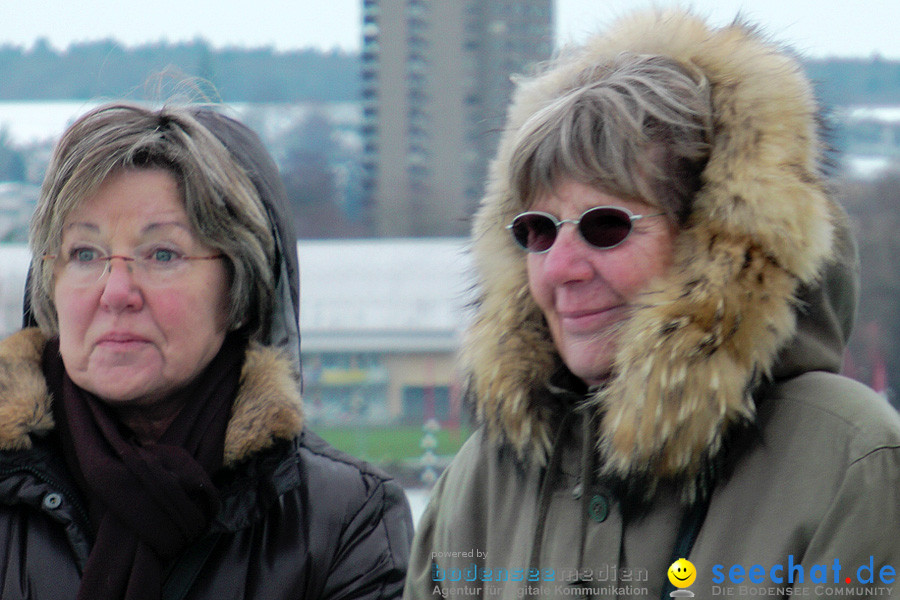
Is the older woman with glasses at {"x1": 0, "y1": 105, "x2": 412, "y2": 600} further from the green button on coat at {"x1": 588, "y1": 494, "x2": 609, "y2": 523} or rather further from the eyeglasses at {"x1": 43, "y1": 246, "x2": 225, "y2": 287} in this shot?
the green button on coat at {"x1": 588, "y1": 494, "x2": 609, "y2": 523}

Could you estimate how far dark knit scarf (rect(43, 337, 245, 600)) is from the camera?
1.93 meters

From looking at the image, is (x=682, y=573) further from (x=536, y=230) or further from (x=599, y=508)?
(x=536, y=230)

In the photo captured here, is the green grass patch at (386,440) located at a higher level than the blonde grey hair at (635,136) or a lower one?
lower

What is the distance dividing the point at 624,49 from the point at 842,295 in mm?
621

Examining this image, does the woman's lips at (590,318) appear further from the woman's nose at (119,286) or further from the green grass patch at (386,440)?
the green grass patch at (386,440)

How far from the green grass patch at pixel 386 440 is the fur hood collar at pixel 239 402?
23.6 meters

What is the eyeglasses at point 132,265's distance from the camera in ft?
6.72

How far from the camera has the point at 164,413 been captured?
2.17 meters

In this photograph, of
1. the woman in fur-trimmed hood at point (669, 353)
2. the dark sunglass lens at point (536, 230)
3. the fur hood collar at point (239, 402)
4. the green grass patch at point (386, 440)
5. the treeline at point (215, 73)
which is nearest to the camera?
the woman in fur-trimmed hood at point (669, 353)

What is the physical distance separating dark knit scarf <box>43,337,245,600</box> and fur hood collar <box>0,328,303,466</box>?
0.05 metres

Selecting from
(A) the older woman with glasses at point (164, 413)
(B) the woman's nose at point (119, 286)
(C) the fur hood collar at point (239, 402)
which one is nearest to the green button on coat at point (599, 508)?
(A) the older woman with glasses at point (164, 413)

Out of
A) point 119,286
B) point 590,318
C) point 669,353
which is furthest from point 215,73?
point 669,353

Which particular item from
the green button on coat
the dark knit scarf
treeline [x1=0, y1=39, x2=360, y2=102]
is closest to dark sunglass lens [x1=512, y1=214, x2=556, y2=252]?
the green button on coat

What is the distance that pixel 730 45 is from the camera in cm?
171
